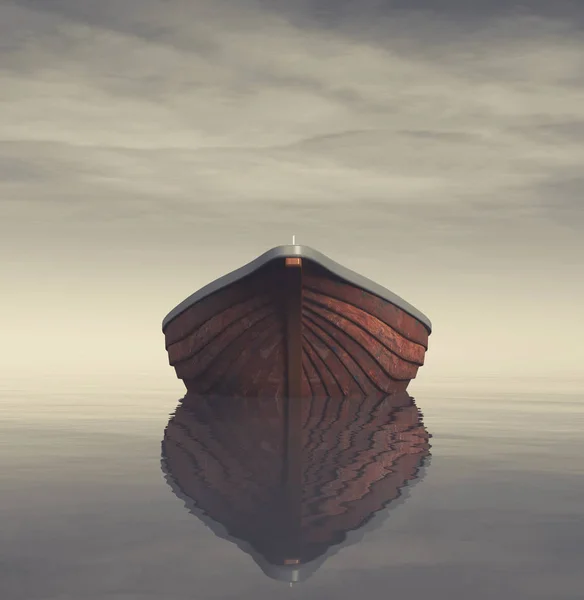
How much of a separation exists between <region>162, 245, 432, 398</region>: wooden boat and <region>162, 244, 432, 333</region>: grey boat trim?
2 cm

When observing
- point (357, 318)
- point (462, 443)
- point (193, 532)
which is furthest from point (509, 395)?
point (193, 532)

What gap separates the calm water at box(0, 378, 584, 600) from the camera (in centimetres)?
389

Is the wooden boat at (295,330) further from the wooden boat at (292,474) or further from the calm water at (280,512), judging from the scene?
the calm water at (280,512)

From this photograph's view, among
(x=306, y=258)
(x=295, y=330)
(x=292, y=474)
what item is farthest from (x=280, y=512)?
(x=295, y=330)

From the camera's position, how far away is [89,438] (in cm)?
1071

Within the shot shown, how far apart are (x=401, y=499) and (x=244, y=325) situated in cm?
966

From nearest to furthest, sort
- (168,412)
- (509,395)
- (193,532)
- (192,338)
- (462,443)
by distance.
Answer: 1. (193,532)
2. (462,443)
3. (168,412)
4. (192,338)
5. (509,395)

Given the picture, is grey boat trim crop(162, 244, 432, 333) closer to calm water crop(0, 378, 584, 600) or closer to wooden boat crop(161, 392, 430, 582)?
wooden boat crop(161, 392, 430, 582)

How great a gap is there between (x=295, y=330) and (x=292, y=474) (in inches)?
317

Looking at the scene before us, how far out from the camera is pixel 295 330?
15.2 m

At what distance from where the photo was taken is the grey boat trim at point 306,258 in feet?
44.7

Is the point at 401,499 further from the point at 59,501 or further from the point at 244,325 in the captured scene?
the point at 244,325

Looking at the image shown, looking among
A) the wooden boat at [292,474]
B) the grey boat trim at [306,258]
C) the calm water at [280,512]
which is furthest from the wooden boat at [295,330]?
the calm water at [280,512]

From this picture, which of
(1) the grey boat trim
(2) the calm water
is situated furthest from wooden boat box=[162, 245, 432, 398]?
(2) the calm water
